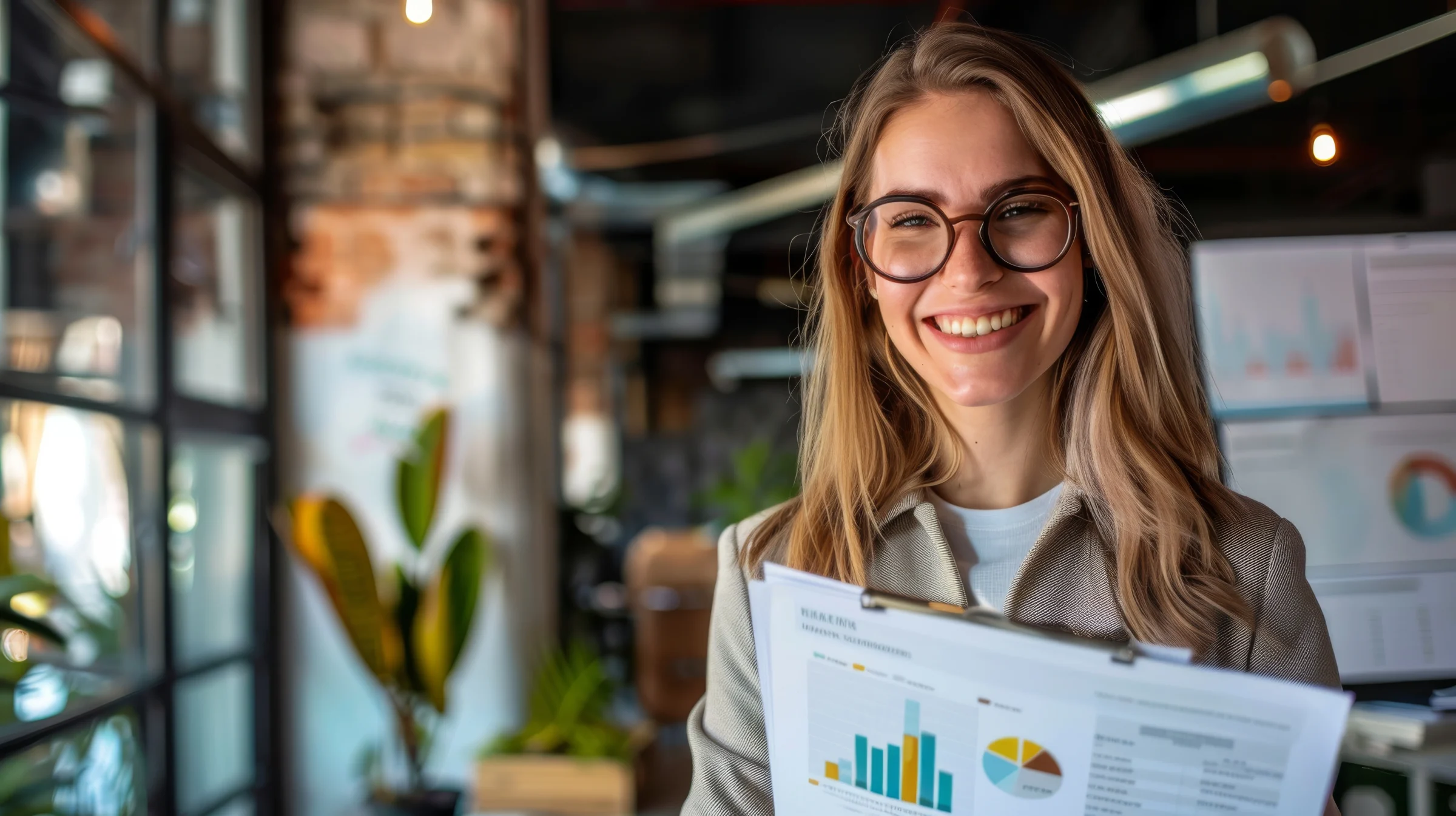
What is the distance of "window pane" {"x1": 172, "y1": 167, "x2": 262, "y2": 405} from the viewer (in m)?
2.94

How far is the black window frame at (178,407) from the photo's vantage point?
2.39 m

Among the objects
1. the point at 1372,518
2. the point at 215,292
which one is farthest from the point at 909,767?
the point at 215,292

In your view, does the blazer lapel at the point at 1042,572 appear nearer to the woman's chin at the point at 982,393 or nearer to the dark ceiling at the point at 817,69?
the woman's chin at the point at 982,393

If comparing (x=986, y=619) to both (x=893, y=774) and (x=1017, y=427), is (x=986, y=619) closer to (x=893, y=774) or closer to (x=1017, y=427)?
(x=893, y=774)

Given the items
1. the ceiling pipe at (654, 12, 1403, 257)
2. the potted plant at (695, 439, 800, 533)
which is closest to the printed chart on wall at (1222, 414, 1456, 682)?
the ceiling pipe at (654, 12, 1403, 257)

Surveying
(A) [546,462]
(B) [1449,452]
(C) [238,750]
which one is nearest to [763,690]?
(B) [1449,452]

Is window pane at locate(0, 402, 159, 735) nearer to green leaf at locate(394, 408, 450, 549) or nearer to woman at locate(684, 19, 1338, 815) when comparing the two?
green leaf at locate(394, 408, 450, 549)

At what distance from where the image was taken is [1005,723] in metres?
0.86

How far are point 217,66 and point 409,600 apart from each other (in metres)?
1.66

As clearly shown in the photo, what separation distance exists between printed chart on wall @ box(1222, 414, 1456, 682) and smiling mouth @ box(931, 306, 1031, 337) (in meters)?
1.16

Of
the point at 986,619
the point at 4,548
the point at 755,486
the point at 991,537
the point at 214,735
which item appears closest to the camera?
the point at 986,619

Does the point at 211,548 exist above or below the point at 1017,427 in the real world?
below

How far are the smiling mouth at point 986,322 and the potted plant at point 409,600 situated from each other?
2239mm

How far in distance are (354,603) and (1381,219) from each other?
254 centimetres
